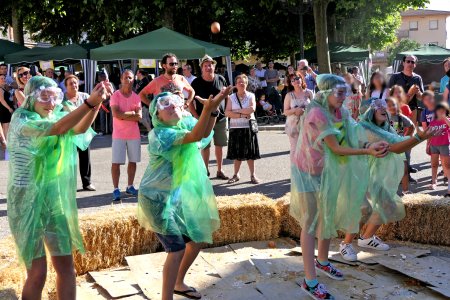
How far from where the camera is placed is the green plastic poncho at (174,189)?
4.08m

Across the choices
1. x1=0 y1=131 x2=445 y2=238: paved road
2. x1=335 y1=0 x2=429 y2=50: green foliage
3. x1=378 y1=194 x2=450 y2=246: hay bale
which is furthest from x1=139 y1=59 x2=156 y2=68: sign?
x1=378 y1=194 x2=450 y2=246: hay bale

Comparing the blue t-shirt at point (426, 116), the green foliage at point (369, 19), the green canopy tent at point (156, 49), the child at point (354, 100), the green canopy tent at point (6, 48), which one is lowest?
the blue t-shirt at point (426, 116)

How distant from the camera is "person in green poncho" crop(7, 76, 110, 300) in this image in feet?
11.8

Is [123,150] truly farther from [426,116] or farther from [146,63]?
[146,63]

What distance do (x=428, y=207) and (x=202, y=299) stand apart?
2.71 m

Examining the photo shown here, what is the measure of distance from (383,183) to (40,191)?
3139mm

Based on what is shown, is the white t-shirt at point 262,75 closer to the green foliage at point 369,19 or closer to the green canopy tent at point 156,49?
the green foliage at point 369,19

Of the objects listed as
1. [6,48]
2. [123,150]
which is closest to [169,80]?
[123,150]

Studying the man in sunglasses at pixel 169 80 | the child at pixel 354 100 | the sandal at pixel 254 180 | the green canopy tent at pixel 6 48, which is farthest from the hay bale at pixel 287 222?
the green canopy tent at pixel 6 48

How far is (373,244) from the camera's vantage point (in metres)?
5.67

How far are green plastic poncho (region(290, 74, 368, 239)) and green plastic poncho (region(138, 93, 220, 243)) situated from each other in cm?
76

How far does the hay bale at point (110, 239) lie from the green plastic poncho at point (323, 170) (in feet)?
5.66

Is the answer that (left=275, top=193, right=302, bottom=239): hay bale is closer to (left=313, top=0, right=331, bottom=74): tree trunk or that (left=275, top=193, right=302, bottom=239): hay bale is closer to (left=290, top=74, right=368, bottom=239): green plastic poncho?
(left=290, top=74, right=368, bottom=239): green plastic poncho

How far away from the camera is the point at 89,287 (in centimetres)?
491
